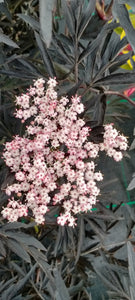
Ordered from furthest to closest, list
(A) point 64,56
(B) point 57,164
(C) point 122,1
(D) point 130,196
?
(D) point 130,196
(A) point 64,56
(B) point 57,164
(C) point 122,1

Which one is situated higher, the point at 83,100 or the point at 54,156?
the point at 83,100

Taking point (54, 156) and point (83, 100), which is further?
point (83, 100)

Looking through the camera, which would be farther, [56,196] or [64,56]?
[64,56]

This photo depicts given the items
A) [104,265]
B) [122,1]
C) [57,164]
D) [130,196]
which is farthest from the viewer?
[130,196]

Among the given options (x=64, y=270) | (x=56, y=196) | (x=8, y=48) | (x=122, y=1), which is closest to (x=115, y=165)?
(x=64, y=270)

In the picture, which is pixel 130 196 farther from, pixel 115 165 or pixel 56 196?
pixel 56 196

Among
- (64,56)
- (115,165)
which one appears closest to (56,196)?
(64,56)

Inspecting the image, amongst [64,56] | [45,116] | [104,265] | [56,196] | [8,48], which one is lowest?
[104,265]

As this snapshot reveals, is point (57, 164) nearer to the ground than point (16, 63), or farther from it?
nearer to the ground
